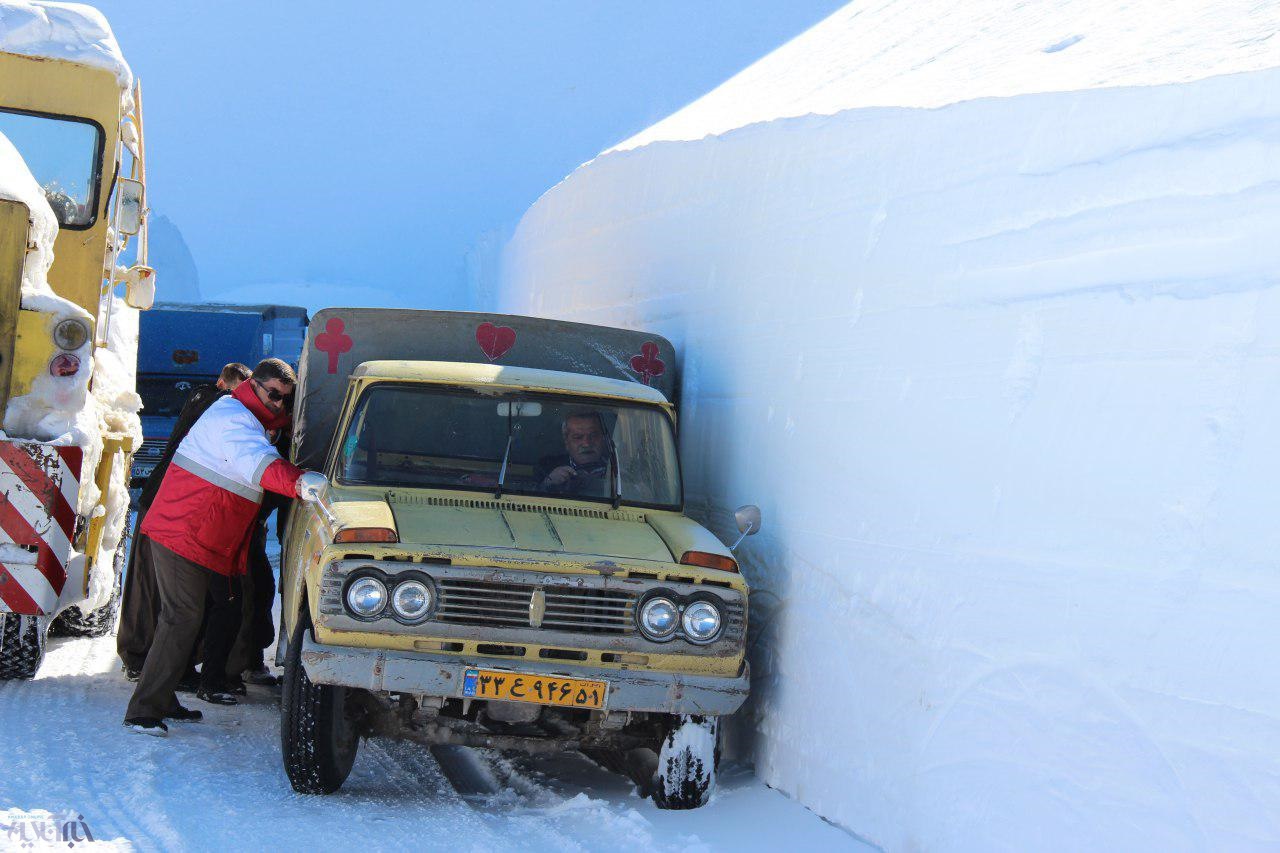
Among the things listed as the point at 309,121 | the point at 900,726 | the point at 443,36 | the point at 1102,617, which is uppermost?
the point at 443,36

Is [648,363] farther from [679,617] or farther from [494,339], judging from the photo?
[679,617]

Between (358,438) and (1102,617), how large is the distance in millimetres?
3467

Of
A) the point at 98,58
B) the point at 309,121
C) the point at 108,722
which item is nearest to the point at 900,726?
the point at 108,722

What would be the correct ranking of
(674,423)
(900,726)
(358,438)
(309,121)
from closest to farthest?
(900,726), (358,438), (674,423), (309,121)

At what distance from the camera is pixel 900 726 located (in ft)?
16.6

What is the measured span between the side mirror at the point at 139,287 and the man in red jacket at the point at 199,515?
181cm

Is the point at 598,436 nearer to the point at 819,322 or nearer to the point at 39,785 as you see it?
the point at 819,322

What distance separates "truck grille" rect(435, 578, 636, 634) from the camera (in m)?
5.22

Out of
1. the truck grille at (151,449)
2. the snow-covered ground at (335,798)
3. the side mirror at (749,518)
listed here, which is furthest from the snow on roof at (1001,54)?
the truck grille at (151,449)

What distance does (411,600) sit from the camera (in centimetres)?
520

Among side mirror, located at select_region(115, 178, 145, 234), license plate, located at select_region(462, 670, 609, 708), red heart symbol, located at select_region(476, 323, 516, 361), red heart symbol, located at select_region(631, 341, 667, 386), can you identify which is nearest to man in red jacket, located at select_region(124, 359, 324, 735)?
red heart symbol, located at select_region(476, 323, 516, 361)

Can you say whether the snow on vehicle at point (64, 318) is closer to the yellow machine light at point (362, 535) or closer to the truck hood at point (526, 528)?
the truck hood at point (526, 528)

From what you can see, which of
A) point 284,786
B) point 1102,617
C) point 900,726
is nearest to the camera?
point 1102,617

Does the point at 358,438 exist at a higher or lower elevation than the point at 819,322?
lower
